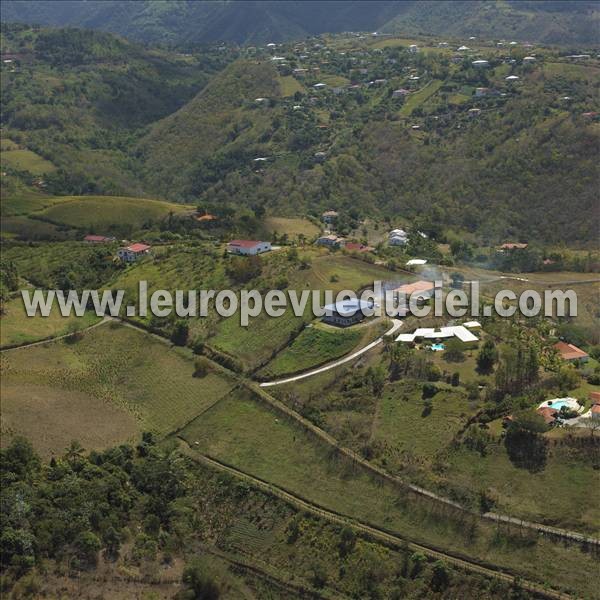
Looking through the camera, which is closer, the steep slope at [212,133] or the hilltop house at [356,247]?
the hilltop house at [356,247]

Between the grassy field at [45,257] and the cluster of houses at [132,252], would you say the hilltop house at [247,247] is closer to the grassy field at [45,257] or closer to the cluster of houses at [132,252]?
the cluster of houses at [132,252]

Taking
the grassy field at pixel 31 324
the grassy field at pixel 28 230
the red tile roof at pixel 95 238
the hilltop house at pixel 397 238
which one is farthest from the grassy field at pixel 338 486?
the grassy field at pixel 28 230

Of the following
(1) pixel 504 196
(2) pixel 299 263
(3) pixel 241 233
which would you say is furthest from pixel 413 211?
(2) pixel 299 263

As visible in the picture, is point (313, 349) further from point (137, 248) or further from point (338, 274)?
point (137, 248)

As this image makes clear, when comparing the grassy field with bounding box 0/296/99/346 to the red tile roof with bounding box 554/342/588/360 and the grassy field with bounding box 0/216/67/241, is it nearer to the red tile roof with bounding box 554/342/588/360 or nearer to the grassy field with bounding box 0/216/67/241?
the grassy field with bounding box 0/216/67/241

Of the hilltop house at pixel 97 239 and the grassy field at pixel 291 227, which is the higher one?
the hilltop house at pixel 97 239

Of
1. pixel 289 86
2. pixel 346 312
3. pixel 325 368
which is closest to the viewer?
pixel 325 368

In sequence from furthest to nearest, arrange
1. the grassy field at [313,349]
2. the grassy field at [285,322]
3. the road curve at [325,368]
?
the grassy field at [285,322] < the grassy field at [313,349] < the road curve at [325,368]

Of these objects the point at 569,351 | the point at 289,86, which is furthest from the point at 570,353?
the point at 289,86
